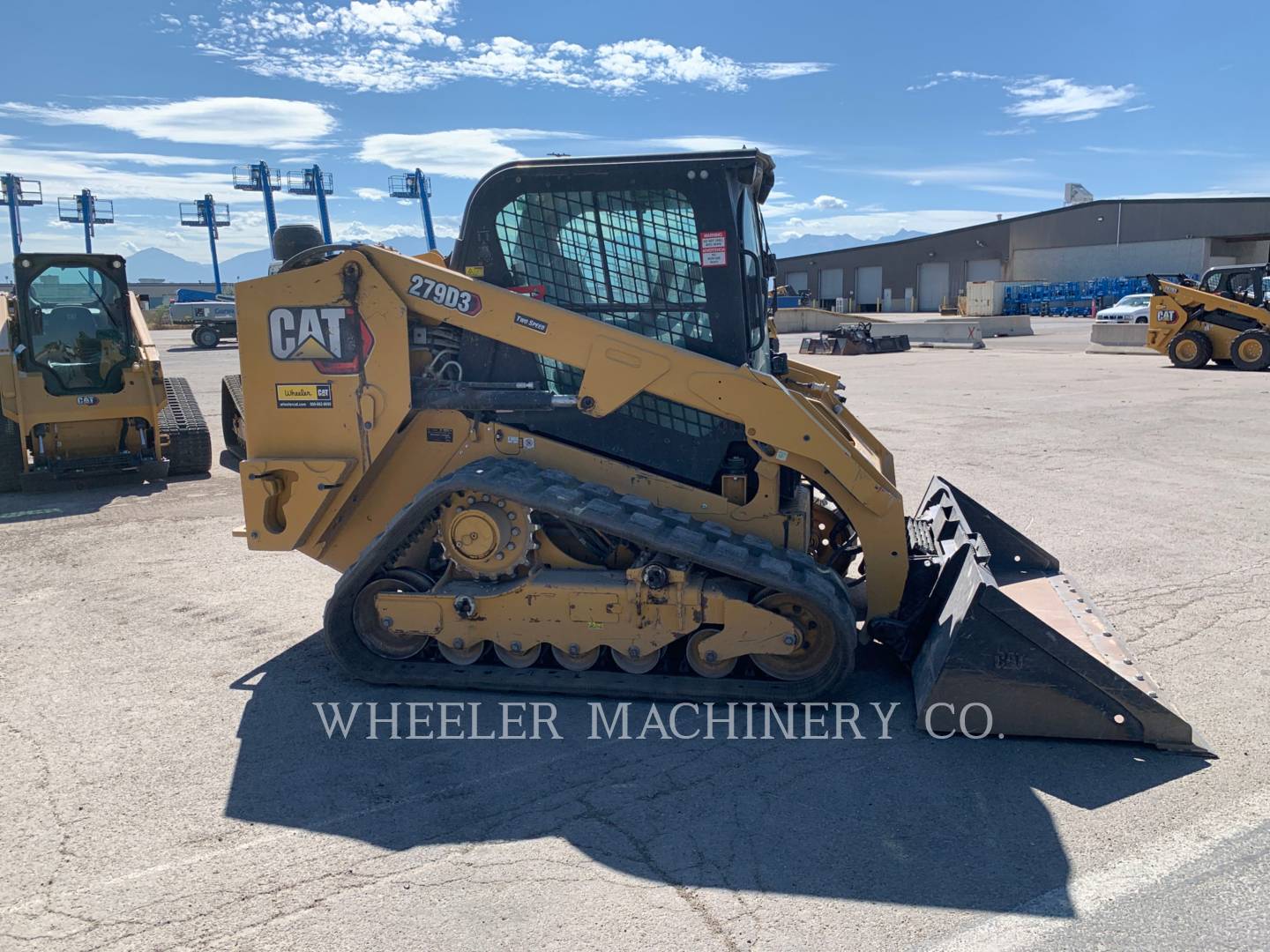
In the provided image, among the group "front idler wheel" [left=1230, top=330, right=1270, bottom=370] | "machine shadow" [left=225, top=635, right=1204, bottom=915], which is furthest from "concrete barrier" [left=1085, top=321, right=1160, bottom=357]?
"machine shadow" [left=225, top=635, right=1204, bottom=915]

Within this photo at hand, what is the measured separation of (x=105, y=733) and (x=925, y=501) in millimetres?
5325

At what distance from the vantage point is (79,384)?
35.6 ft

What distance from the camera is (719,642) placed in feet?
15.6

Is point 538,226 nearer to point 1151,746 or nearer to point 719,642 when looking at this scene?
point 719,642

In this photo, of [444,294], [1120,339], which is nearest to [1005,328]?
[1120,339]

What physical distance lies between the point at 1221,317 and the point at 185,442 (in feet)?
71.8

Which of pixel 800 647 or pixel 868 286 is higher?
pixel 868 286

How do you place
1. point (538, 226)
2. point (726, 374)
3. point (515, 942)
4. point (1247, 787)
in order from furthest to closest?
1. point (538, 226)
2. point (726, 374)
3. point (1247, 787)
4. point (515, 942)

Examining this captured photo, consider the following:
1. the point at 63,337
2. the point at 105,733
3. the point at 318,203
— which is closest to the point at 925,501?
the point at 105,733

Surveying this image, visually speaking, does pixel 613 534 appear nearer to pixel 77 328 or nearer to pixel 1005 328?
pixel 77 328

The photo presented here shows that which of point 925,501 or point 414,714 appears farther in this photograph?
point 925,501

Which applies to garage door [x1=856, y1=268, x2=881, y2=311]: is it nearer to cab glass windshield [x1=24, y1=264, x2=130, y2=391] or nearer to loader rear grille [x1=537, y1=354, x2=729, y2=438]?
cab glass windshield [x1=24, y1=264, x2=130, y2=391]

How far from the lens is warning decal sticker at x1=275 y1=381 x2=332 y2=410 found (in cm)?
534

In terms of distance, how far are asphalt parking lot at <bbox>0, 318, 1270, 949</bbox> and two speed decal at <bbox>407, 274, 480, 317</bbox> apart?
205 cm
